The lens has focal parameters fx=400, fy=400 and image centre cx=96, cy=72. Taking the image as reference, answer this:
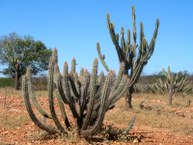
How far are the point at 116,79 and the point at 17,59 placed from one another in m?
30.6

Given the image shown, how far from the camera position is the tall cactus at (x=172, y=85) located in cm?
1782

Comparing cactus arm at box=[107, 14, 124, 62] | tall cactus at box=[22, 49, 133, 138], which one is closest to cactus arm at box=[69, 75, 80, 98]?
tall cactus at box=[22, 49, 133, 138]

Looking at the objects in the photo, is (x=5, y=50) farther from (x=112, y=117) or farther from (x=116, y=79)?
(x=116, y=79)

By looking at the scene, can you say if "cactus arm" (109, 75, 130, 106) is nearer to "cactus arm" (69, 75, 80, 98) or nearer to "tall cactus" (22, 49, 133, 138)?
"tall cactus" (22, 49, 133, 138)

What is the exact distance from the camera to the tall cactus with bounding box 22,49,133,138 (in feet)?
21.1

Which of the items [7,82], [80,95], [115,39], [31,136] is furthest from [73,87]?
[7,82]

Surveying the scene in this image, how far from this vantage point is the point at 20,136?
7070 mm

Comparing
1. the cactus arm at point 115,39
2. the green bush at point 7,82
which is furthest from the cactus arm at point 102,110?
the green bush at point 7,82

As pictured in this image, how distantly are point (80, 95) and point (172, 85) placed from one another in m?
11.5

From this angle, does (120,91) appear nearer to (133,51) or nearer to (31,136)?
(31,136)

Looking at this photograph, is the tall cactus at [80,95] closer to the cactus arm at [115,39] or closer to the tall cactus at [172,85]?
the cactus arm at [115,39]

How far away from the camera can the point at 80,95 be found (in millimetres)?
7008

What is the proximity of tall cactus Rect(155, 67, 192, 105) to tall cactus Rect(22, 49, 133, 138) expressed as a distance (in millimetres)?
10988

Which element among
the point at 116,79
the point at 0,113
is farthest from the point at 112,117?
the point at 116,79
